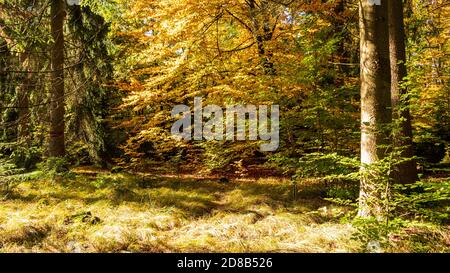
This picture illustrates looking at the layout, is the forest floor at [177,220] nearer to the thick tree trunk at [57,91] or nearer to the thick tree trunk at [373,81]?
the thick tree trunk at [373,81]

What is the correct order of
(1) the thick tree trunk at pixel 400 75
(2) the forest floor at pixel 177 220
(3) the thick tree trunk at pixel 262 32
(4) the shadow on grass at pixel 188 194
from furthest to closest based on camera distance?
(3) the thick tree trunk at pixel 262 32, (4) the shadow on grass at pixel 188 194, (1) the thick tree trunk at pixel 400 75, (2) the forest floor at pixel 177 220

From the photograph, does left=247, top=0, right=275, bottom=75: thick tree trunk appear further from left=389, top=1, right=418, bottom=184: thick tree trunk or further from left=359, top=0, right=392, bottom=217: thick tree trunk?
left=359, top=0, right=392, bottom=217: thick tree trunk

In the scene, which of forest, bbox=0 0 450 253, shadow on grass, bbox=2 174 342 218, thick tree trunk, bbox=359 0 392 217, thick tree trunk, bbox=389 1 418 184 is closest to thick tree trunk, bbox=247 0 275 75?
forest, bbox=0 0 450 253

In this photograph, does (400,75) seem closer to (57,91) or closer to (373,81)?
(373,81)

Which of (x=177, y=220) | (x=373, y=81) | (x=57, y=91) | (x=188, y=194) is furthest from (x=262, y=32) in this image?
(x=177, y=220)

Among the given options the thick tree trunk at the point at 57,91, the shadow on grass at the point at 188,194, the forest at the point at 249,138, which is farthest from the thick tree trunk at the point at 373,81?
the thick tree trunk at the point at 57,91

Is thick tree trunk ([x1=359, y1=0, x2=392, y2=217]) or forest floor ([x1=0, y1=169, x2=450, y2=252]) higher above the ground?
thick tree trunk ([x1=359, y1=0, x2=392, y2=217])

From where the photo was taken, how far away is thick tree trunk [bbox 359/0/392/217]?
4.71 m

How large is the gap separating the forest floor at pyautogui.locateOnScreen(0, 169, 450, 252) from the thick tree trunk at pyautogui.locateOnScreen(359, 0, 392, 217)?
3.02 ft

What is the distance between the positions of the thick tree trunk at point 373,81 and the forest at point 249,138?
0.06 ft

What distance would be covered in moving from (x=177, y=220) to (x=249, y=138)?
3636 millimetres

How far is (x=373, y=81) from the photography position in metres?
4.80

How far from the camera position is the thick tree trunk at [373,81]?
15.4 ft
